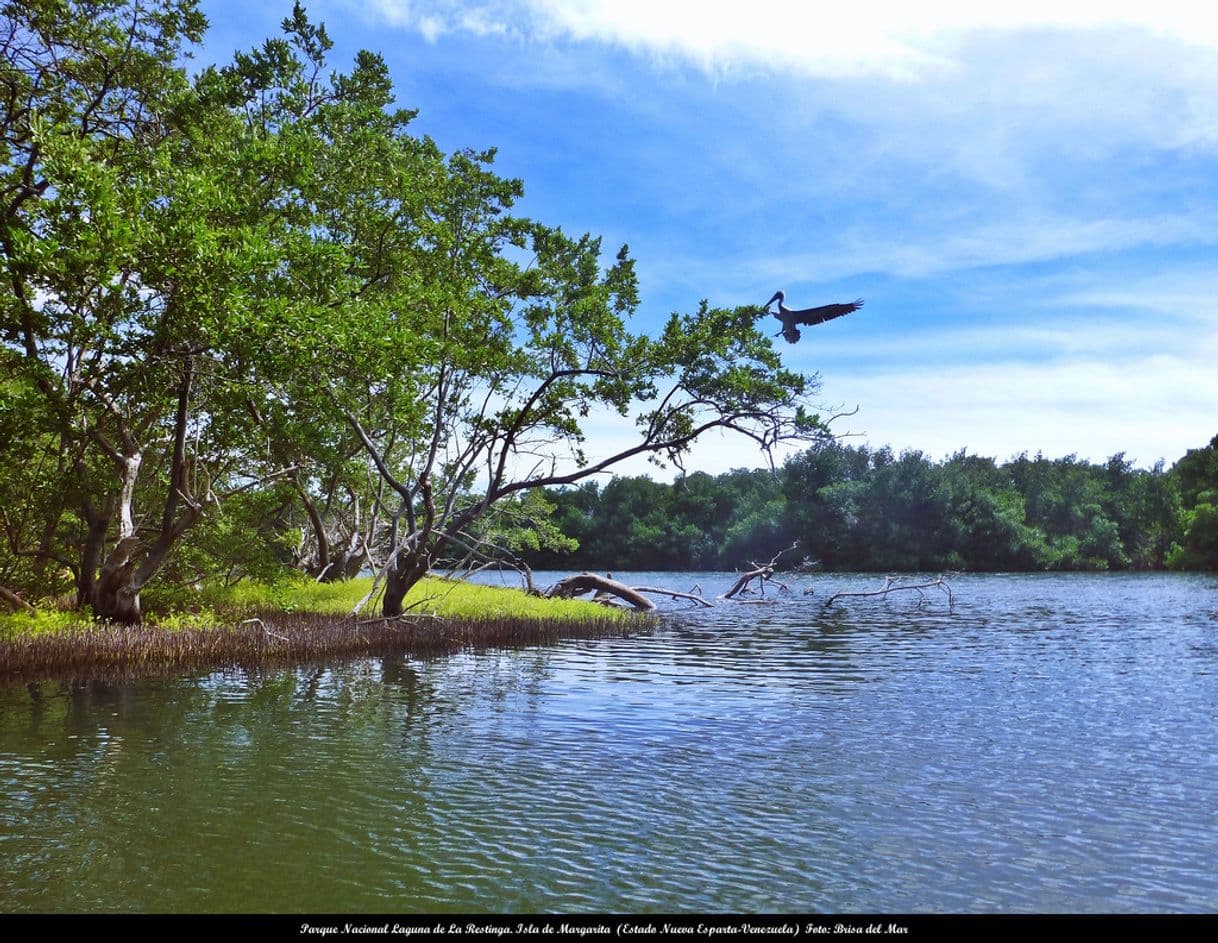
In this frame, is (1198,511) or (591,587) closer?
(591,587)

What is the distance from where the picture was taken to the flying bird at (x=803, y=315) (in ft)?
59.5

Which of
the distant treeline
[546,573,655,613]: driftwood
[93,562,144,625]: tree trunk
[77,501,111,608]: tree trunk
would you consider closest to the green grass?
[93,562,144,625]: tree trunk

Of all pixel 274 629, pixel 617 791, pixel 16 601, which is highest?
pixel 16 601

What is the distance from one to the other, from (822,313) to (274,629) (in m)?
14.5

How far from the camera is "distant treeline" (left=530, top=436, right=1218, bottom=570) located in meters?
80.1

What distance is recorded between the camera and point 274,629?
819 inches

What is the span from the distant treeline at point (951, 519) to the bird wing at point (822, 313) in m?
52.3

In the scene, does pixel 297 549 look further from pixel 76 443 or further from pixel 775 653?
pixel 775 653

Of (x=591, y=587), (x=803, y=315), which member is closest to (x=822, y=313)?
(x=803, y=315)

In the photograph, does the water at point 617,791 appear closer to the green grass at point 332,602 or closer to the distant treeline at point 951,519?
the green grass at point 332,602

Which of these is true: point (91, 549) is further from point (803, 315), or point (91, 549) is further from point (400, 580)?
point (803, 315)

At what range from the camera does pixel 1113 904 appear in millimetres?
6668

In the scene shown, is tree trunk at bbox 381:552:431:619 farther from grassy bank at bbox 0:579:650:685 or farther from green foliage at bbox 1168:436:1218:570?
green foliage at bbox 1168:436:1218:570

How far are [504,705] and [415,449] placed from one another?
13290mm
